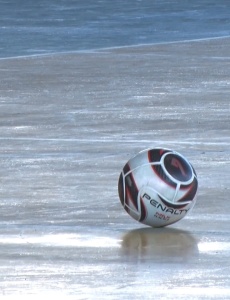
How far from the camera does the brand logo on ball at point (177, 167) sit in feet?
26.5

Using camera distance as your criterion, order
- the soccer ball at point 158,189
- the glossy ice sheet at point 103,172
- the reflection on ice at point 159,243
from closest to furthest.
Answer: the glossy ice sheet at point 103,172
the reflection on ice at point 159,243
the soccer ball at point 158,189

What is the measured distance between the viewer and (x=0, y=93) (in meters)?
15.4

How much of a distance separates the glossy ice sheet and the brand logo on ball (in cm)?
35

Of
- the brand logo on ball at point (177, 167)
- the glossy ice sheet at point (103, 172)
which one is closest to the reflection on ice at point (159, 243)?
the glossy ice sheet at point (103, 172)

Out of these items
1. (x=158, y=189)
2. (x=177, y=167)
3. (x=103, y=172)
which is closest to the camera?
(x=158, y=189)

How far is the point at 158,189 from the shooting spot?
8008mm

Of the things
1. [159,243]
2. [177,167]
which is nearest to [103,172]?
[177,167]

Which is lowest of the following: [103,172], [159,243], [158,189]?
[103,172]

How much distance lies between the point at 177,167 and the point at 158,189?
216mm

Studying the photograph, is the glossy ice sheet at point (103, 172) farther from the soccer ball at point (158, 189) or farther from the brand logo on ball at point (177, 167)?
the brand logo on ball at point (177, 167)

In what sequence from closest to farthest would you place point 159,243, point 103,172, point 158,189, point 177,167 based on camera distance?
point 159,243 < point 158,189 < point 177,167 < point 103,172

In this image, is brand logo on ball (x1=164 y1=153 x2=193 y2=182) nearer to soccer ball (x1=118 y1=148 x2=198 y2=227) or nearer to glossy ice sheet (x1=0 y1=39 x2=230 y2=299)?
soccer ball (x1=118 y1=148 x2=198 y2=227)

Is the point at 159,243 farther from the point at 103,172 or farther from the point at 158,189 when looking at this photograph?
the point at 103,172

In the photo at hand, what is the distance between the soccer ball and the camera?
8.01 metres
